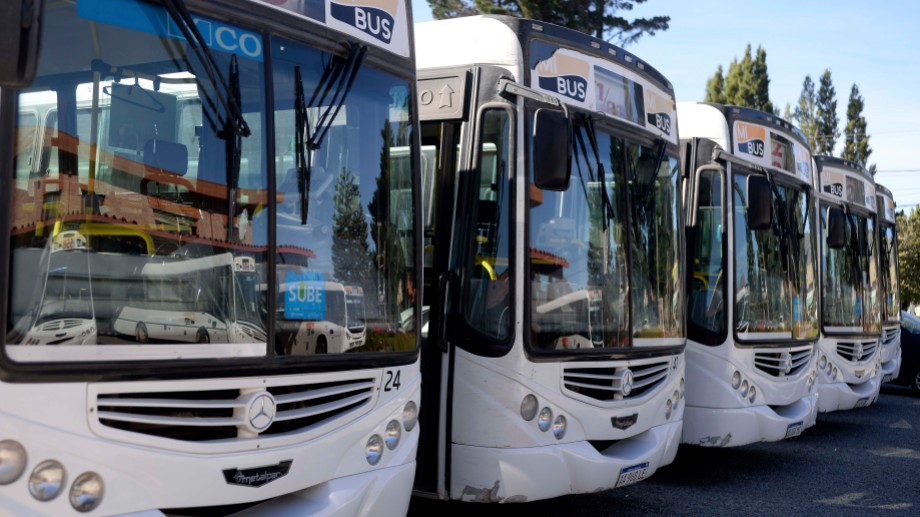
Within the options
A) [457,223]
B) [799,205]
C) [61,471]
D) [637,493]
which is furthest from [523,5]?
[61,471]

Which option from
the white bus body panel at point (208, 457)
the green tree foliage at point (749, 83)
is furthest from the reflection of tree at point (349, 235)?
the green tree foliage at point (749, 83)

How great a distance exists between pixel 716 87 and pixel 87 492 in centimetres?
4895

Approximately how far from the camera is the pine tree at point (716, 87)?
4966 cm

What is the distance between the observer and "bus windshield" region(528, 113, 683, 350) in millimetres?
6676

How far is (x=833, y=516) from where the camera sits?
8.08 metres

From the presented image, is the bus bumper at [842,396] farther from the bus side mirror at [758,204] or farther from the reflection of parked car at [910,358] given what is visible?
the reflection of parked car at [910,358]

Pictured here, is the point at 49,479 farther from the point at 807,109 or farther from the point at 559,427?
the point at 807,109

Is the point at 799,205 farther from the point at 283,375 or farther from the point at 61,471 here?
the point at 61,471

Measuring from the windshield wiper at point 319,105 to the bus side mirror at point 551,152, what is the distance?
1327 mm

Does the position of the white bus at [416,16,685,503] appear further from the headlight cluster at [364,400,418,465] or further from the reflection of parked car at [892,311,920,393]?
the reflection of parked car at [892,311,920,393]

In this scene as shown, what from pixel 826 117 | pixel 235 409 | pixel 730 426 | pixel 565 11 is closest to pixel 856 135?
pixel 826 117

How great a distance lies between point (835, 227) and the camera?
12.4 m

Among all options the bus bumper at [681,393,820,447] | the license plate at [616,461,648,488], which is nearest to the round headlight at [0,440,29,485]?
the license plate at [616,461,648,488]

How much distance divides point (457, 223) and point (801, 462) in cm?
584
